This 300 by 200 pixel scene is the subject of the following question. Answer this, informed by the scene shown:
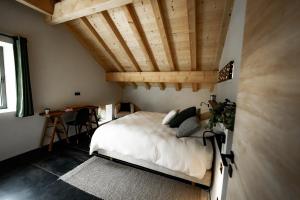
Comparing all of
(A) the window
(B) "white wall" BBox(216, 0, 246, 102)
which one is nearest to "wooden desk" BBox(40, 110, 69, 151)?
(A) the window

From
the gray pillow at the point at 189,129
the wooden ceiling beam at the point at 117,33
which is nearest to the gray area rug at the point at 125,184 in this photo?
the gray pillow at the point at 189,129

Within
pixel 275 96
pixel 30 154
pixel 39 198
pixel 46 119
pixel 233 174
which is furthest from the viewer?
pixel 46 119

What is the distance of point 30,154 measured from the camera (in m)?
2.70

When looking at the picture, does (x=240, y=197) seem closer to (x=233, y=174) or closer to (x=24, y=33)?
(x=233, y=174)

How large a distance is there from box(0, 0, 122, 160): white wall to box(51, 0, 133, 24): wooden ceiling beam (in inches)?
17.3

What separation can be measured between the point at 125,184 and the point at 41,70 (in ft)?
8.60

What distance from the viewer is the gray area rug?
186cm

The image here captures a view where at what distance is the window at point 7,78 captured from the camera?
7.77 ft

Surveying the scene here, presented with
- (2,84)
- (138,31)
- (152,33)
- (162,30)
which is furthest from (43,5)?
(162,30)

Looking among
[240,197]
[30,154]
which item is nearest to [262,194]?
[240,197]

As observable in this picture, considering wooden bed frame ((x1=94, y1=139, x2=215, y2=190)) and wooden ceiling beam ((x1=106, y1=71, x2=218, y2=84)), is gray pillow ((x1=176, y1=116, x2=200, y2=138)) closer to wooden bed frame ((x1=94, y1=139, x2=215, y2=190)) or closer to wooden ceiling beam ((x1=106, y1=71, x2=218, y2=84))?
wooden bed frame ((x1=94, y1=139, x2=215, y2=190))

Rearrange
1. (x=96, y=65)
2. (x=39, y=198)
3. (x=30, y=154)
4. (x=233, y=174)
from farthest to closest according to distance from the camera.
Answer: (x=96, y=65) → (x=30, y=154) → (x=39, y=198) → (x=233, y=174)

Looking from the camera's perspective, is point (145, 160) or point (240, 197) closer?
point (240, 197)

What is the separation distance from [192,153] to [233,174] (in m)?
1.03
